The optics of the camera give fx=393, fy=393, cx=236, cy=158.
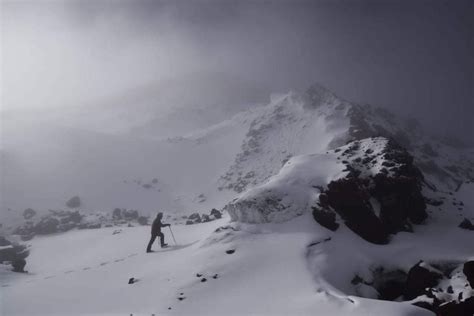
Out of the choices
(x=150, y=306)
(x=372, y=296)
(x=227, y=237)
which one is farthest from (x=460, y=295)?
(x=150, y=306)

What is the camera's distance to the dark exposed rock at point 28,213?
175ft

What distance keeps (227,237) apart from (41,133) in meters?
73.8

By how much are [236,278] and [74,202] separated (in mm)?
48181

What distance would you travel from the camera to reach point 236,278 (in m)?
18.9

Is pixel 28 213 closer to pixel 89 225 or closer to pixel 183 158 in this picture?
pixel 89 225

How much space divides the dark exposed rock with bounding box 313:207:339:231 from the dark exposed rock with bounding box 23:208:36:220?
4420 centimetres

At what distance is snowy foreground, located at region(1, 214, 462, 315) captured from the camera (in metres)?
16.3

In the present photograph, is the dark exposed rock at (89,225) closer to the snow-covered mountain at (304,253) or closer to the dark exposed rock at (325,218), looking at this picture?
the snow-covered mountain at (304,253)

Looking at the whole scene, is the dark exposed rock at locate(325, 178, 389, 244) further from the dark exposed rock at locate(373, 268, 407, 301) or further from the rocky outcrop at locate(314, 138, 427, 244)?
the dark exposed rock at locate(373, 268, 407, 301)

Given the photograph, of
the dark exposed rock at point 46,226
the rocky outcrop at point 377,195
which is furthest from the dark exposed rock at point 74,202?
the rocky outcrop at point 377,195

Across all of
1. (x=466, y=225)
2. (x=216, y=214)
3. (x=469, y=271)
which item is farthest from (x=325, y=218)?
(x=216, y=214)

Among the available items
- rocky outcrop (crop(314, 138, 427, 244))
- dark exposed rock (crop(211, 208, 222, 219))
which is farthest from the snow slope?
rocky outcrop (crop(314, 138, 427, 244))

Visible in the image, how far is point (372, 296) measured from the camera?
1923 cm

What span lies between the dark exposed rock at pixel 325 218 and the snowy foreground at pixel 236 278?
0.49 meters
